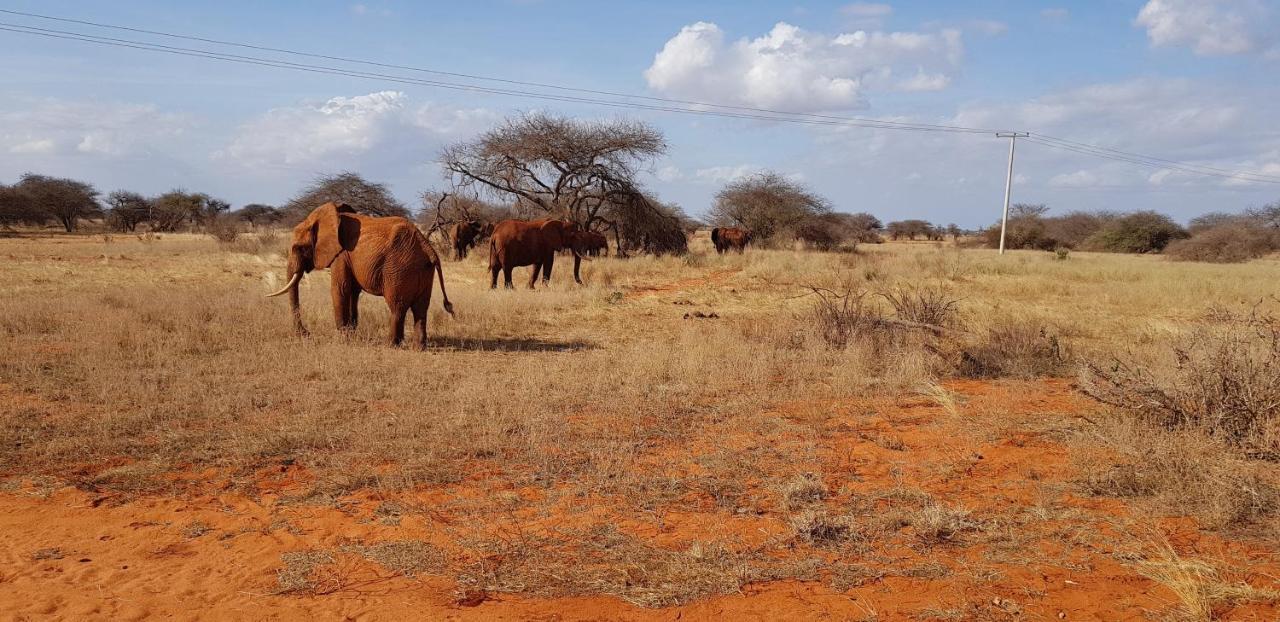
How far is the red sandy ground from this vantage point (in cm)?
308

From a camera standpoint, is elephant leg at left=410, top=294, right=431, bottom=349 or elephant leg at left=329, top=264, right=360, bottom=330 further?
elephant leg at left=329, top=264, right=360, bottom=330

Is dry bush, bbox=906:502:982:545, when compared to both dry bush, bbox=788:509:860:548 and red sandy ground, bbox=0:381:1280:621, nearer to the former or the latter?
red sandy ground, bbox=0:381:1280:621

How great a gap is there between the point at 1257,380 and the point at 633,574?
4797 millimetres

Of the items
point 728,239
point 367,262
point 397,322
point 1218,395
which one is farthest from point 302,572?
point 728,239

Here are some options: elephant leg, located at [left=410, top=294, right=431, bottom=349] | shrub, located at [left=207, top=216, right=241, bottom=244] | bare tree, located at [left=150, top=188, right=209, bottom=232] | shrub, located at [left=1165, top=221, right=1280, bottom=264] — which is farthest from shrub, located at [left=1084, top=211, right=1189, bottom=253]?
bare tree, located at [left=150, top=188, right=209, bottom=232]

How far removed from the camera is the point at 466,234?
23.0m

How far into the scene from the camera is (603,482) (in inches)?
177

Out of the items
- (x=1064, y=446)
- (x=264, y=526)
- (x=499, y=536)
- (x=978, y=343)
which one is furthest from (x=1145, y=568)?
(x=978, y=343)

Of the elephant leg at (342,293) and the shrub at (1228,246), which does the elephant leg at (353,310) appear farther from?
the shrub at (1228,246)

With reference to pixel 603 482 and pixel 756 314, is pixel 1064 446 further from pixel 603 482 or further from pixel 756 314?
pixel 756 314

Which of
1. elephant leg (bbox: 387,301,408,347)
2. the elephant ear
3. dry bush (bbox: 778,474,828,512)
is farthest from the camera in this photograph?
the elephant ear

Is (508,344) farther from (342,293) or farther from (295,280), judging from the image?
(295,280)

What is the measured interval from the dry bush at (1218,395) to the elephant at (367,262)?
715 centimetres

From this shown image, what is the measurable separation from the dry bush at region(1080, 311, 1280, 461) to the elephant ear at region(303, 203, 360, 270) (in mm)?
8121
